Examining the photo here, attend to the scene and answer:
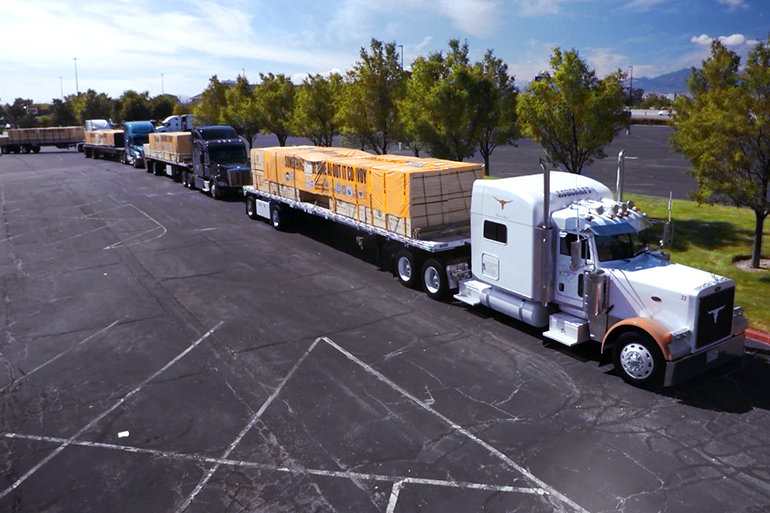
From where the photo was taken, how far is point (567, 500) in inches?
299

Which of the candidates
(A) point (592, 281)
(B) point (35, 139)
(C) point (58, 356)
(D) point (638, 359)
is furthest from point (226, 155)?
(B) point (35, 139)

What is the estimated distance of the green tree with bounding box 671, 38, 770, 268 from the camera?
14.9 metres

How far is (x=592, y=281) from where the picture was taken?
1088 cm

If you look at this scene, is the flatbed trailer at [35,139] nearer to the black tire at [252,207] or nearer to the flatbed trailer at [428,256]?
the black tire at [252,207]

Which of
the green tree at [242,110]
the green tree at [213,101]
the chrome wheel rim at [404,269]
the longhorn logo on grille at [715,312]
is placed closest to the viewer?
the longhorn logo on grille at [715,312]

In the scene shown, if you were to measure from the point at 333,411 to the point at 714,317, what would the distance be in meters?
6.76

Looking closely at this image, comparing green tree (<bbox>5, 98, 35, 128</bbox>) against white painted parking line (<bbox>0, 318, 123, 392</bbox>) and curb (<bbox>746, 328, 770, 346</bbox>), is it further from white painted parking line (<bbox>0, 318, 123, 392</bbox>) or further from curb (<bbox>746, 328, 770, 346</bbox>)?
curb (<bbox>746, 328, 770, 346</bbox>)

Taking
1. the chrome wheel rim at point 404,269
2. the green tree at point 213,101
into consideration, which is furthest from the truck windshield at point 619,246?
the green tree at point 213,101

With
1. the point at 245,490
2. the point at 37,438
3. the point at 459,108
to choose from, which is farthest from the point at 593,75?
the point at 37,438

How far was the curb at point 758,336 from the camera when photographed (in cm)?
1224

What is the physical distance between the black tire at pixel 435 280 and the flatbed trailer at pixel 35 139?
7137 centimetres

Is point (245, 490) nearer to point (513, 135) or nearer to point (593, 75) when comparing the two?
point (593, 75)

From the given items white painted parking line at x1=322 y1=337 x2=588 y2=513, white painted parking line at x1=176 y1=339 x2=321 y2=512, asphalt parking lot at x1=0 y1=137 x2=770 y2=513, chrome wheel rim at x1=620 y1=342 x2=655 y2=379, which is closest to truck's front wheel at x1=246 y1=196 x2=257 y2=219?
asphalt parking lot at x1=0 y1=137 x2=770 y2=513

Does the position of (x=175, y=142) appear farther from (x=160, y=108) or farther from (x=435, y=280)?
(x=160, y=108)
